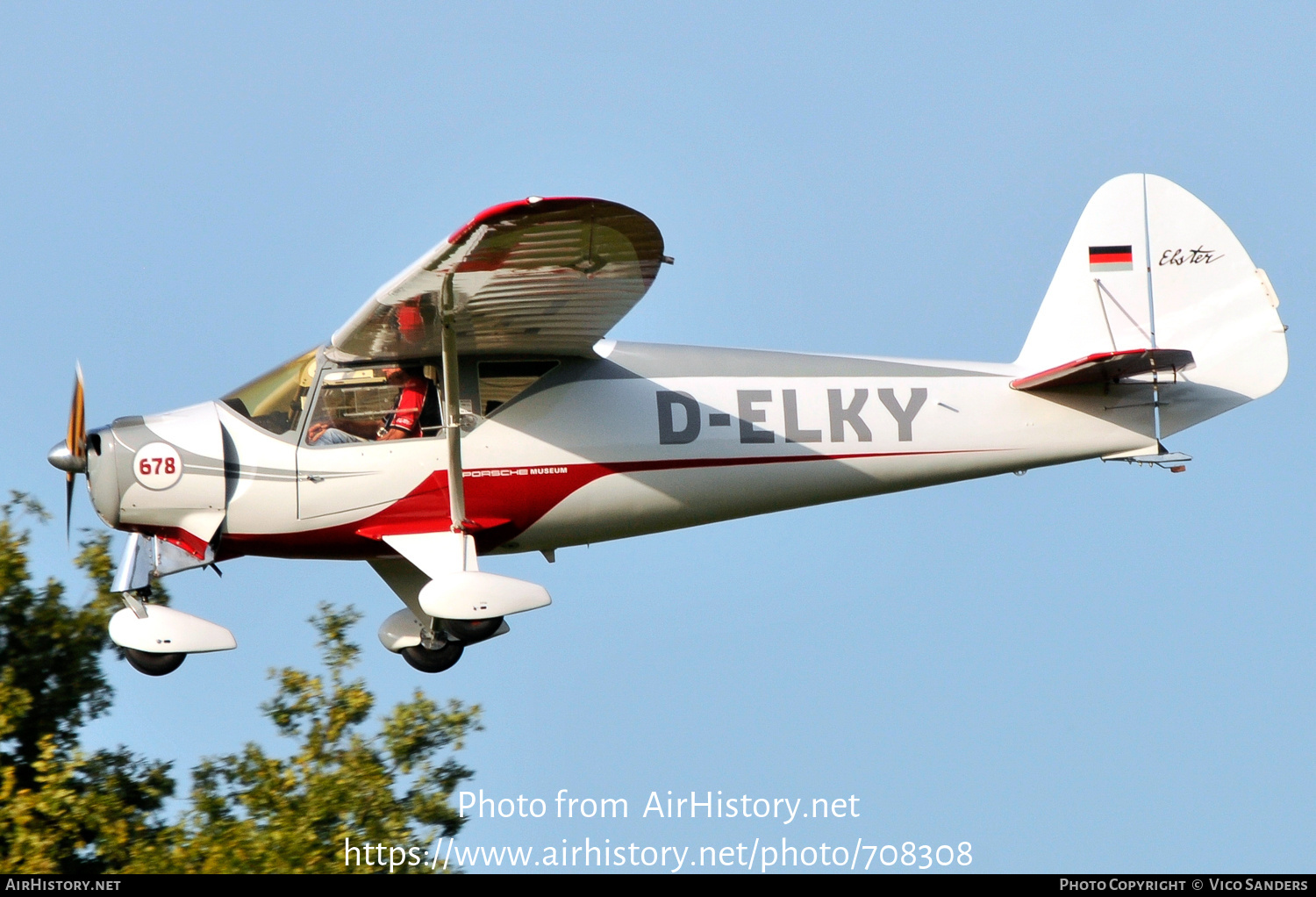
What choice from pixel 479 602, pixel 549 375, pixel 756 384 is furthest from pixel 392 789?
pixel 756 384

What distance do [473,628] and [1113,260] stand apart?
5709mm

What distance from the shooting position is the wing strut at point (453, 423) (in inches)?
423

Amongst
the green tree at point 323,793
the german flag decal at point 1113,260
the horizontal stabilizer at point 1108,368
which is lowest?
the green tree at point 323,793

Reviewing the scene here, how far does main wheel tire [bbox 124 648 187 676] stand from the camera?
422 inches

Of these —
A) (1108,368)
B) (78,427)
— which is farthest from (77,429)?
(1108,368)

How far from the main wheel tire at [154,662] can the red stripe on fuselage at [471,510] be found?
86cm

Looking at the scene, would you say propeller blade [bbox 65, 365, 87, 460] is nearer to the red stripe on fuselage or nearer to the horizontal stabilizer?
the red stripe on fuselage

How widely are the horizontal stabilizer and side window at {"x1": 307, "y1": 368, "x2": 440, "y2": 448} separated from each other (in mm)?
4374

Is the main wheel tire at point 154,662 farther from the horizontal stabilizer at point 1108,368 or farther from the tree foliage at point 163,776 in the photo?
the horizontal stabilizer at point 1108,368

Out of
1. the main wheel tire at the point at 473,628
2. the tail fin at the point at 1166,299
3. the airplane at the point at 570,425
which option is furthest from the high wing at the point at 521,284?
the tail fin at the point at 1166,299

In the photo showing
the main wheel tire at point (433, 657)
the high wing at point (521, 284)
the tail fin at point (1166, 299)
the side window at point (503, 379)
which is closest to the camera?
the high wing at point (521, 284)

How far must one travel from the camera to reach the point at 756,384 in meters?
11.8
